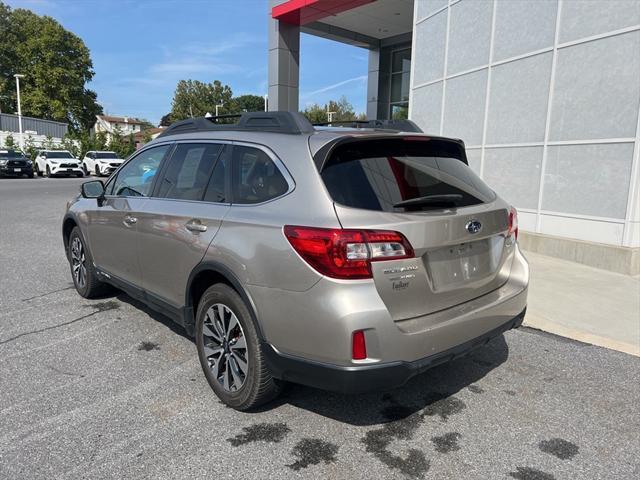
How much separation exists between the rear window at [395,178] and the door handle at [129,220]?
6.83 ft

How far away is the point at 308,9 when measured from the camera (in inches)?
614

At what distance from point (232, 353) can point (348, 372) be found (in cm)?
95

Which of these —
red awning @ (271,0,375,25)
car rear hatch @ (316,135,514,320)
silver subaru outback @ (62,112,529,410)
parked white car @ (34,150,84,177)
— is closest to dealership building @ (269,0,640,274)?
red awning @ (271,0,375,25)

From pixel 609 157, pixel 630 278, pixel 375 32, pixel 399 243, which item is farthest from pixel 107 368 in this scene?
pixel 375 32

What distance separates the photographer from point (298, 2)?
1541cm

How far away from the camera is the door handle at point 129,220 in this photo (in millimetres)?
4091

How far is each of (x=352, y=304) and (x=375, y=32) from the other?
61.1 feet

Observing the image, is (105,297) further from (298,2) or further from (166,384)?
(298,2)

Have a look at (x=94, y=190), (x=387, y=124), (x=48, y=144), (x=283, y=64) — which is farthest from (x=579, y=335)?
(x=48, y=144)

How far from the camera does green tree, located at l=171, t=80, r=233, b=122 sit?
87.2m

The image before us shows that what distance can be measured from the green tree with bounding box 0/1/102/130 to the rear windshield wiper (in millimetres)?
63992

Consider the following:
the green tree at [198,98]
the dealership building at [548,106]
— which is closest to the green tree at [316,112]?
the green tree at [198,98]

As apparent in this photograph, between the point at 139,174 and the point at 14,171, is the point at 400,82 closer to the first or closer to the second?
the point at 139,174

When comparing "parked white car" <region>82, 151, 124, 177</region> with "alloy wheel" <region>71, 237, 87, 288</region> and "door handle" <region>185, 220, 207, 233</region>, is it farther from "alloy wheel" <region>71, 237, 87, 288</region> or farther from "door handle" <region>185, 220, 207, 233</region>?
"door handle" <region>185, 220, 207, 233</region>
